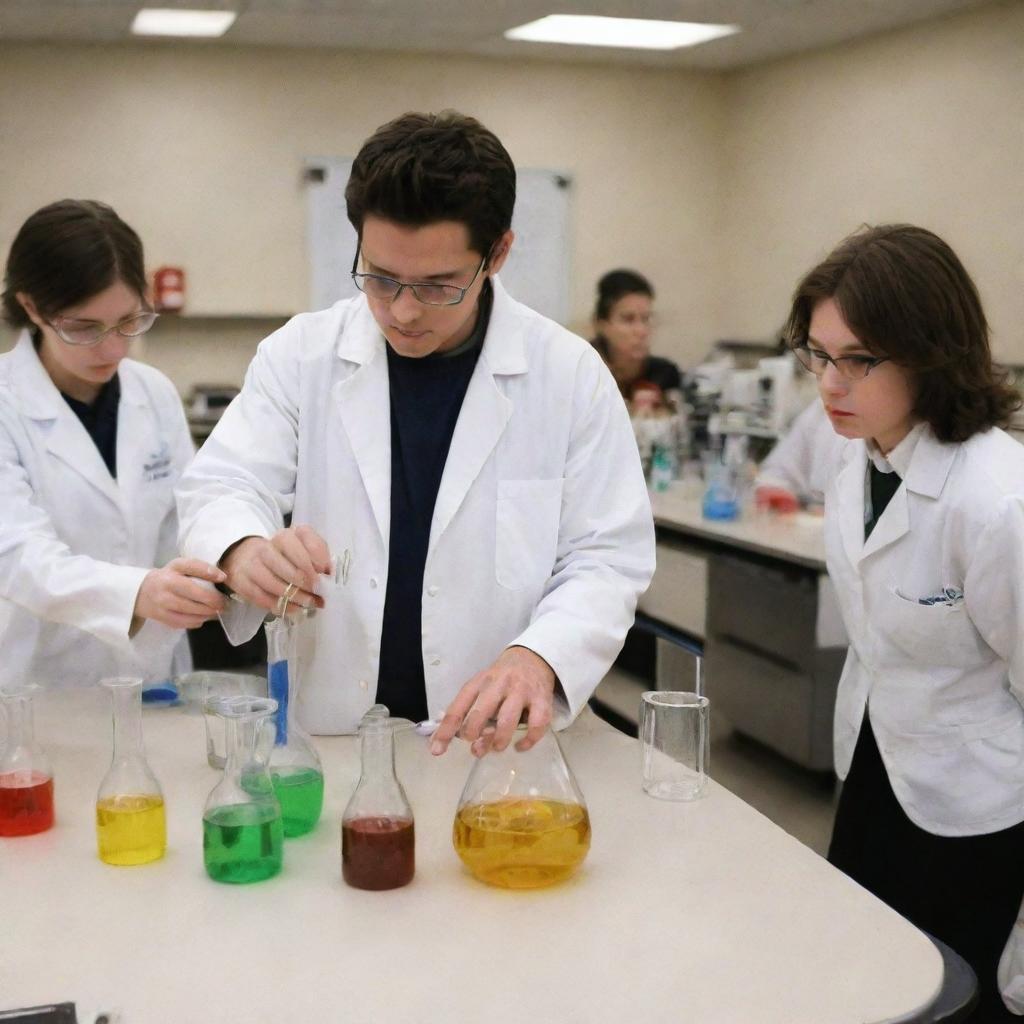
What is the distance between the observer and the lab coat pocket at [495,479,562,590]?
1.97 metres

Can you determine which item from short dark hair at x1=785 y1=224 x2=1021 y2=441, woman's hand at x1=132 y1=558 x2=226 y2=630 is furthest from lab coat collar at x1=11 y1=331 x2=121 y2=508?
short dark hair at x1=785 y1=224 x2=1021 y2=441

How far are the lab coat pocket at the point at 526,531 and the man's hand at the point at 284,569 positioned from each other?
420 mm

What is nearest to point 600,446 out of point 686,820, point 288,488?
point 288,488

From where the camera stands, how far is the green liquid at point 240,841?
1389mm

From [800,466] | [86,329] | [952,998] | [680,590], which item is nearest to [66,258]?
[86,329]

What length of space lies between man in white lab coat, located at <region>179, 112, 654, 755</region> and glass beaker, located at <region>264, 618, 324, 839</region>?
0.33 meters

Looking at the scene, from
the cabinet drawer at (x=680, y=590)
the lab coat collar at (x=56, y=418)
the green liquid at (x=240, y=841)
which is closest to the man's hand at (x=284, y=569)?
the green liquid at (x=240, y=841)

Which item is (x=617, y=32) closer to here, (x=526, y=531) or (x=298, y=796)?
(x=526, y=531)

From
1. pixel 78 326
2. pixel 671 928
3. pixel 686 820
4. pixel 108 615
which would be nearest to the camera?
pixel 671 928

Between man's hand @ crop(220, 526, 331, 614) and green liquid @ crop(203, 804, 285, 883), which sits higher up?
man's hand @ crop(220, 526, 331, 614)

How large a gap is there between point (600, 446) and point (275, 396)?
0.55m

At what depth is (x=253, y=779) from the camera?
4.51ft

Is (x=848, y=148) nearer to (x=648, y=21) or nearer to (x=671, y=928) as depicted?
(x=648, y=21)

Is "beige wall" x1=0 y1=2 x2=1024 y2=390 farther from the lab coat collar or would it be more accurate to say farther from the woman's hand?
the woman's hand
